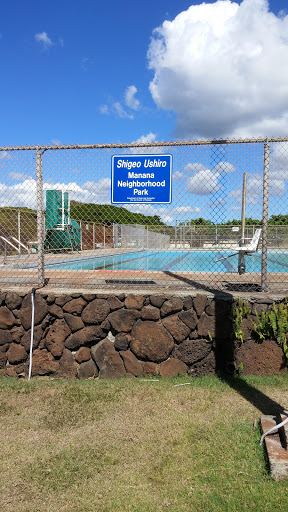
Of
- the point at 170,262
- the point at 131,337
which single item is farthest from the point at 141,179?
the point at 170,262

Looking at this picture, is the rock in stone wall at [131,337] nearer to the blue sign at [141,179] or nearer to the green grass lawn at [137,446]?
the green grass lawn at [137,446]

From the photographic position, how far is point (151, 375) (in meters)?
4.55

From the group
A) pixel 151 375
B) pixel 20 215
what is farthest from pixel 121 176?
pixel 20 215

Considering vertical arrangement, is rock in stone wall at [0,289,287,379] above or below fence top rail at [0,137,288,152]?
below

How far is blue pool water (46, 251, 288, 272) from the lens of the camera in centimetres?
910

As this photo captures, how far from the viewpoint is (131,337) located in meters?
4.58

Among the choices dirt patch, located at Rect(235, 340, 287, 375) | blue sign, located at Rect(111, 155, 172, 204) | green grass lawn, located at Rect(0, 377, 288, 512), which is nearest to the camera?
green grass lawn, located at Rect(0, 377, 288, 512)

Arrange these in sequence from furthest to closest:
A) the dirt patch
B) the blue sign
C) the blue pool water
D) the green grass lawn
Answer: the blue pool water
the blue sign
the dirt patch
the green grass lawn

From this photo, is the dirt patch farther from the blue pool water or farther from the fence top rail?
the blue pool water

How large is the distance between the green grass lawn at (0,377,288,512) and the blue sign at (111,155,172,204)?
6.83 ft

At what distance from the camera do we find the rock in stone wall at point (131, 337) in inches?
177

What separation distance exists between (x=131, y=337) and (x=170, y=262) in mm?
7311

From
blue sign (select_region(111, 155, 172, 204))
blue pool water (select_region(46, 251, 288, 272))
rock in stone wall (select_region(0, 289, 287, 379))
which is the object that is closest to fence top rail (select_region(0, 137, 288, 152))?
blue sign (select_region(111, 155, 172, 204))

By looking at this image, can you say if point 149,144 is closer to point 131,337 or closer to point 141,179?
point 141,179
